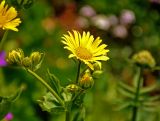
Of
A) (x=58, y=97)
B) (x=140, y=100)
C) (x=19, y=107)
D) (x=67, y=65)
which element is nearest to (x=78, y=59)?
(x=58, y=97)

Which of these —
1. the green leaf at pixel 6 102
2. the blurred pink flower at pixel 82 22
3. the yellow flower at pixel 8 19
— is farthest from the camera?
the blurred pink flower at pixel 82 22

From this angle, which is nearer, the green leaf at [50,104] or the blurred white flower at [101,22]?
the green leaf at [50,104]

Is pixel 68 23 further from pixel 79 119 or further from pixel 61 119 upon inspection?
pixel 79 119

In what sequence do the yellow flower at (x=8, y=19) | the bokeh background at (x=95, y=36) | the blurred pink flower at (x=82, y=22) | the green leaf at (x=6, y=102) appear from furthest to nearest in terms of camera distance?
the blurred pink flower at (x=82, y=22) < the bokeh background at (x=95, y=36) < the green leaf at (x=6, y=102) < the yellow flower at (x=8, y=19)

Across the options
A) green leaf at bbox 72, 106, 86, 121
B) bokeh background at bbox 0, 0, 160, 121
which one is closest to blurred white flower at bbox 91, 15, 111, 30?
bokeh background at bbox 0, 0, 160, 121

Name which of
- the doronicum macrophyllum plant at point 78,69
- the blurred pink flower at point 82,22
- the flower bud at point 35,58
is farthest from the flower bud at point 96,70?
the blurred pink flower at point 82,22

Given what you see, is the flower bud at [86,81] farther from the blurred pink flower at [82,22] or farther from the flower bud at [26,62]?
the blurred pink flower at [82,22]

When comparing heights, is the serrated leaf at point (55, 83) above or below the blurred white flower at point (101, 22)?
below
